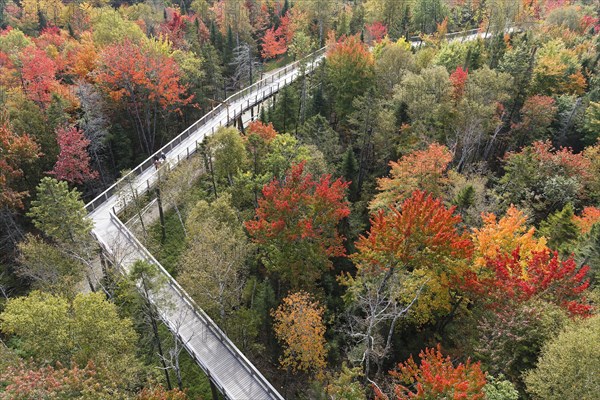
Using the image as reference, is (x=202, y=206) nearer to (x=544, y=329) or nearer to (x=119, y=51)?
(x=544, y=329)

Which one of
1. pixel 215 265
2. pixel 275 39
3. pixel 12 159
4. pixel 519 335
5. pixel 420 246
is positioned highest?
pixel 420 246

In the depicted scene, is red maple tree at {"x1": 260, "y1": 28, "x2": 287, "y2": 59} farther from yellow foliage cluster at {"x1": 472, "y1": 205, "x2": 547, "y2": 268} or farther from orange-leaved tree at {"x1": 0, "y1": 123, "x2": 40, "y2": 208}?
yellow foliage cluster at {"x1": 472, "y1": 205, "x2": 547, "y2": 268}

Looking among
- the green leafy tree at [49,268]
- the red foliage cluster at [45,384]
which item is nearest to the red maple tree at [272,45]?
the green leafy tree at [49,268]

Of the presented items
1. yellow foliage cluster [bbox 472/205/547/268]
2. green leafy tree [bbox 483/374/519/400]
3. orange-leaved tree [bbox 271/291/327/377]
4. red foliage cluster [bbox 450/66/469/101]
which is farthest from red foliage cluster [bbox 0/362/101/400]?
red foliage cluster [bbox 450/66/469/101]

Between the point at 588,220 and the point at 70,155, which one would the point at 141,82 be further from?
the point at 588,220

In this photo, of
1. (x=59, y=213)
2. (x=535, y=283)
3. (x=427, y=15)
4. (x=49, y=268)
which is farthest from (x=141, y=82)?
(x=427, y=15)

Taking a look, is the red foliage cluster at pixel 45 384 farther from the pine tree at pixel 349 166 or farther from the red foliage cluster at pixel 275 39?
the red foliage cluster at pixel 275 39

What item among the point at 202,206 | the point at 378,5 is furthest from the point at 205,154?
the point at 378,5
